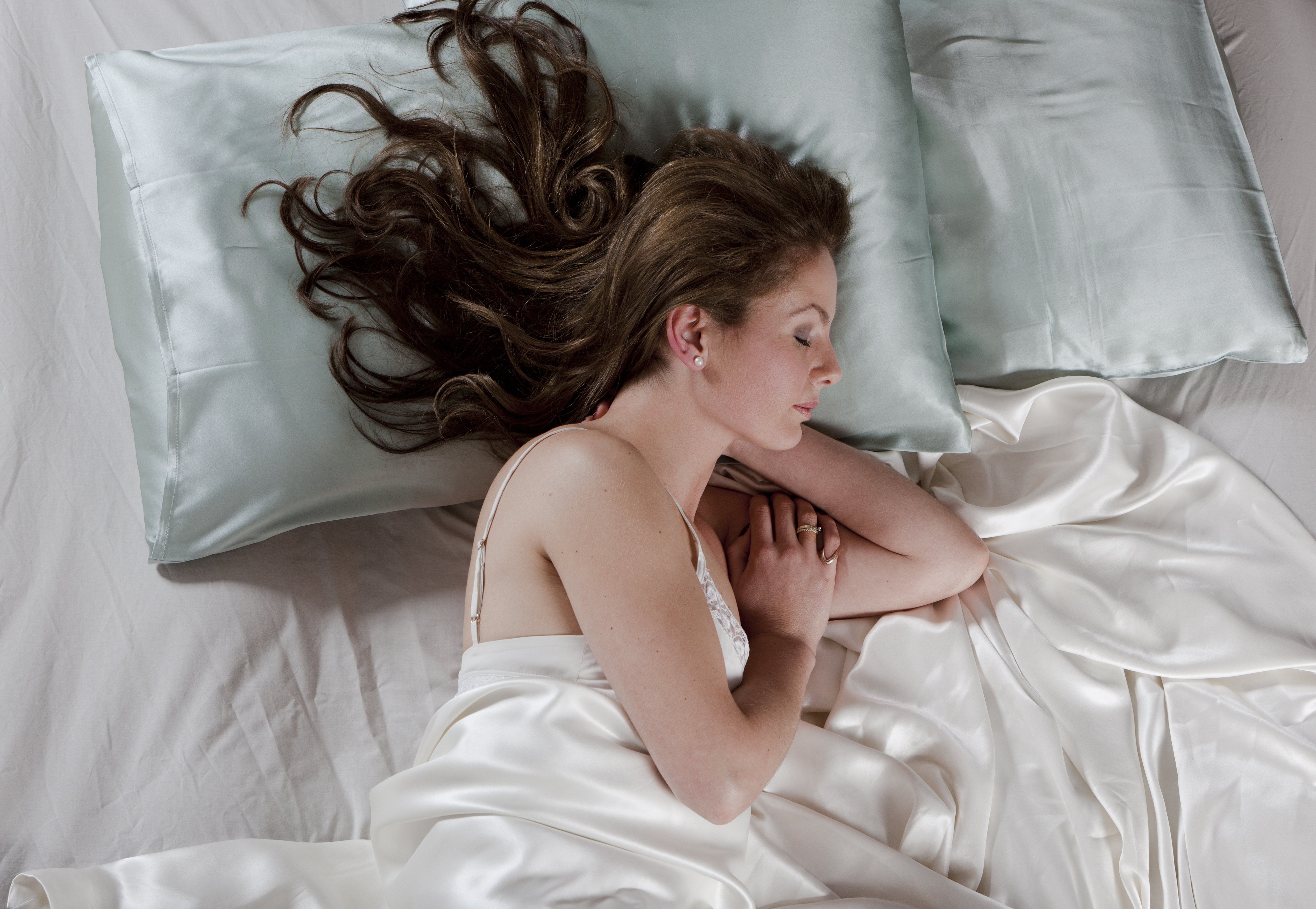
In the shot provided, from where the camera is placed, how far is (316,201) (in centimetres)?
121

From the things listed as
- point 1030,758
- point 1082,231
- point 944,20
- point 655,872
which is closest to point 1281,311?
point 1082,231

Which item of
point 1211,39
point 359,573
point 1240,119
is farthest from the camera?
point 1240,119

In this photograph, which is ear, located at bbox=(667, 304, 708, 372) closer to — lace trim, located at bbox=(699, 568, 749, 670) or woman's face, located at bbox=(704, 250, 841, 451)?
woman's face, located at bbox=(704, 250, 841, 451)

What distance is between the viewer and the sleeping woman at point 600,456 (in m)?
1.03

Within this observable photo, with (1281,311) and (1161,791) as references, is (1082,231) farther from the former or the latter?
(1161,791)

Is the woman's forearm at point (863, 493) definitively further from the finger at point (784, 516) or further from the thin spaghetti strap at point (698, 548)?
the thin spaghetti strap at point (698, 548)

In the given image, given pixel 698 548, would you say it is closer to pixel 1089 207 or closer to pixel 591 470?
pixel 591 470

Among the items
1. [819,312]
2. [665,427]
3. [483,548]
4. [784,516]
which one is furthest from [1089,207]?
[483,548]

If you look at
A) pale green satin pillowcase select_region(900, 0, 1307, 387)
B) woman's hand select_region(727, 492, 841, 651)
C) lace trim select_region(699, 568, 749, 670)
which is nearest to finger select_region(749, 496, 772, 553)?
woman's hand select_region(727, 492, 841, 651)

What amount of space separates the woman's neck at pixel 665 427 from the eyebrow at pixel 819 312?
0.54 feet

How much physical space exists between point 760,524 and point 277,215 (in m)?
0.78

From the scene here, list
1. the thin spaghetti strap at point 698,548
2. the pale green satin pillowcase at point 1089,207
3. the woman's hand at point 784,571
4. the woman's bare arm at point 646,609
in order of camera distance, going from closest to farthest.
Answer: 1. the woman's bare arm at point 646,609
2. the thin spaghetti strap at point 698,548
3. the woman's hand at point 784,571
4. the pale green satin pillowcase at point 1089,207

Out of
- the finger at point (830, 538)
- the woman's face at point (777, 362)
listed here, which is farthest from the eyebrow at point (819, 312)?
the finger at point (830, 538)

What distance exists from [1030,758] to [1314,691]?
401mm
